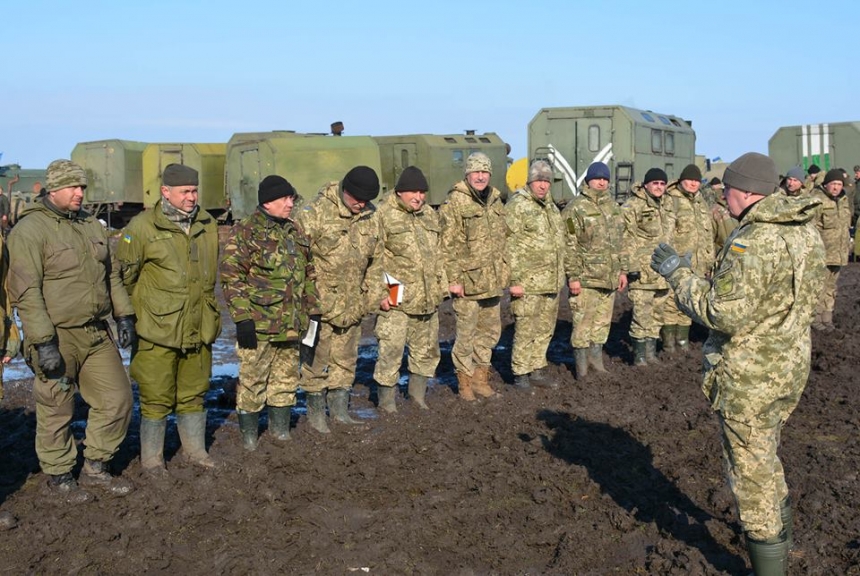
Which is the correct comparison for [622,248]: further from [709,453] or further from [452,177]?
[452,177]

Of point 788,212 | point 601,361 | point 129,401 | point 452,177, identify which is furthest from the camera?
point 452,177

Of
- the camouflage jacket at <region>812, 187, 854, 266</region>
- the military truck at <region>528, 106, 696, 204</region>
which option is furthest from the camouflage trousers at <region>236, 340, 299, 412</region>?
the military truck at <region>528, 106, 696, 204</region>

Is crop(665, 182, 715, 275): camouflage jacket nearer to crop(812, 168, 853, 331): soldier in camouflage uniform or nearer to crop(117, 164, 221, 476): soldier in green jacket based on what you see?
crop(812, 168, 853, 331): soldier in camouflage uniform

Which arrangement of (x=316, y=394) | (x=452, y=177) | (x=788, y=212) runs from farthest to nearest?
1. (x=452, y=177)
2. (x=316, y=394)
3. (x=788, y=212)

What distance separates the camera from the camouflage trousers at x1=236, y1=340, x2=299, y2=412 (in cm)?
672

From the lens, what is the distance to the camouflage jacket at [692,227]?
10.8m

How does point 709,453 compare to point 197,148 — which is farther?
point 197,148

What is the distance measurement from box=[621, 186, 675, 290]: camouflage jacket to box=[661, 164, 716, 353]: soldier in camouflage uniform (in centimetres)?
22

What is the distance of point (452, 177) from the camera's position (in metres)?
26.0

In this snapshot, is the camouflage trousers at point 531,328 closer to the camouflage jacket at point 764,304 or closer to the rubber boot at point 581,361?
the rubber boot at point 581,361

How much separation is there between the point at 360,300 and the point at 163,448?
1919 millimetres

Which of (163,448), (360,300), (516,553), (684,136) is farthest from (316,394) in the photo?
(684,136)

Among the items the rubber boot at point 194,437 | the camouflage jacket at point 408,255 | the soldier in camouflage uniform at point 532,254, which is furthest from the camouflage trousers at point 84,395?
the soldier in camouflage uniform at point 532,254

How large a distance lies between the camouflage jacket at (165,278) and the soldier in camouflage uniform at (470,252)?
2.78m
